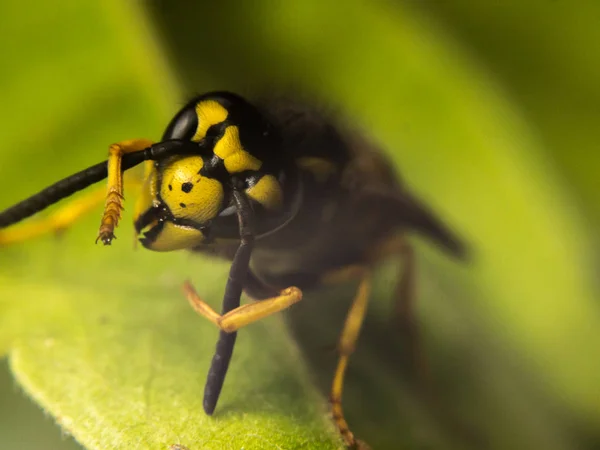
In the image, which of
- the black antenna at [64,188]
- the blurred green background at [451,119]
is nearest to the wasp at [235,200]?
the black antenna at [64,188]

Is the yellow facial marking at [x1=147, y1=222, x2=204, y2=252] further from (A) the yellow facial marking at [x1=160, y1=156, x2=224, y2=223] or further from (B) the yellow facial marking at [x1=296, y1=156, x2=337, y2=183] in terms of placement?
(B) the yellow facial marking at [x1=296, y1=156, x2=337, y2=183]

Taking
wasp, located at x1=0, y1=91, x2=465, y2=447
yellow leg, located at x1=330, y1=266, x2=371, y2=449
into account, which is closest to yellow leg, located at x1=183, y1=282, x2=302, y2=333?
wasp, located at x1=0, y1=91, x2=465, y2=447

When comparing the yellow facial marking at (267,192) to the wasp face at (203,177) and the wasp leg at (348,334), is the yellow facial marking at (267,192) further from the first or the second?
the wasp leg at (348,334)

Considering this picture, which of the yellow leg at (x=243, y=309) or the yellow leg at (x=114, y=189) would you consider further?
the yellow leg at (x=243, y=309)

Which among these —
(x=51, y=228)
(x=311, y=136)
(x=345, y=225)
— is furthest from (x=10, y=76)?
A: (x=345, y=225)

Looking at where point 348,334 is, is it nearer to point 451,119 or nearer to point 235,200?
point 235,200

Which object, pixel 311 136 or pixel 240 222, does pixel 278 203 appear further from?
pixel 311 136

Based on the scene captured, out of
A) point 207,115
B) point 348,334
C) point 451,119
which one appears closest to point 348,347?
point 348,334
